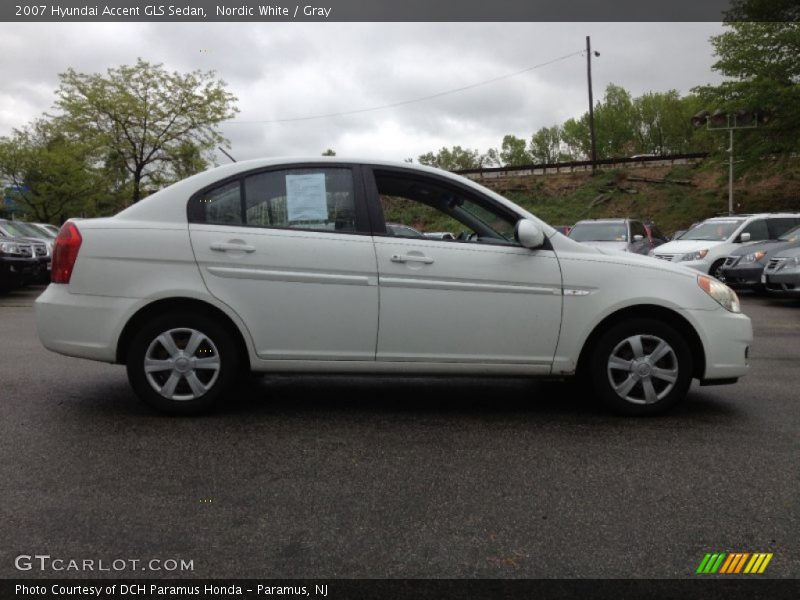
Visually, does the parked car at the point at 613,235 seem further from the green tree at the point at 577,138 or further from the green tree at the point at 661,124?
the green tree at the point at 577,138

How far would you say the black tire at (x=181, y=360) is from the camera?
4.59m

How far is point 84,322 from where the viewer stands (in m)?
4.61

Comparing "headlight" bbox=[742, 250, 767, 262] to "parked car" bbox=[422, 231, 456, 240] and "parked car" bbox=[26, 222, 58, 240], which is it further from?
"parked car" bbox=[26, 222, 58, 240]

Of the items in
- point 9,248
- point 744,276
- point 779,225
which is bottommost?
point 744,276

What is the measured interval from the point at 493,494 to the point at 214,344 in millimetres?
2064

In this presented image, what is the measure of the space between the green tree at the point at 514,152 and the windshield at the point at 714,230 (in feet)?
253

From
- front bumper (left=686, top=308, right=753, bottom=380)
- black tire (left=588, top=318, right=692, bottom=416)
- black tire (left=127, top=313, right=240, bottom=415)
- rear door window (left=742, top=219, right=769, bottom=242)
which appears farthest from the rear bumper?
rear door window (left=742, top=219, right=769, bottom=242)

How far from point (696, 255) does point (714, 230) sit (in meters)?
1.49

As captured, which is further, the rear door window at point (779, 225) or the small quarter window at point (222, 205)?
the rear door window at point (779, 225)

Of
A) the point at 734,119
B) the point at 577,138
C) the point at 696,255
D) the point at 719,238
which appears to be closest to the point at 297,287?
the point at 696,255

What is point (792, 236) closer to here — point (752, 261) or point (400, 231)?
point (752, 261)

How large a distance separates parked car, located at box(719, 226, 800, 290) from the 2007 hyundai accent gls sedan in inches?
389
